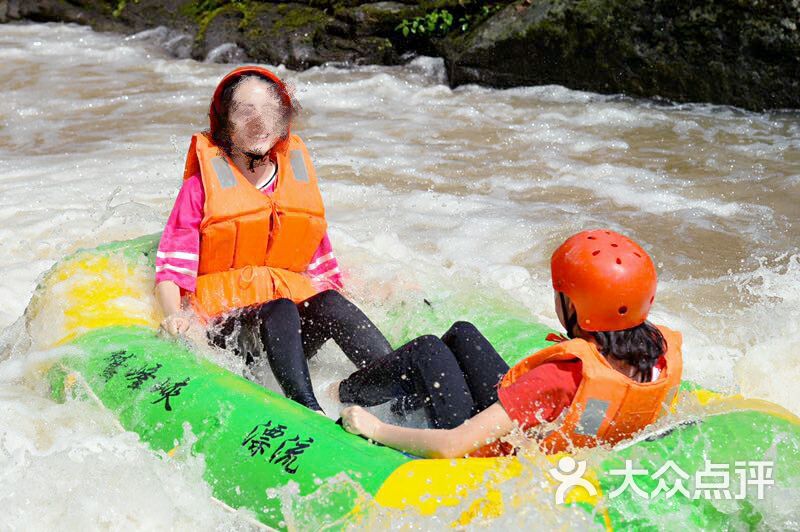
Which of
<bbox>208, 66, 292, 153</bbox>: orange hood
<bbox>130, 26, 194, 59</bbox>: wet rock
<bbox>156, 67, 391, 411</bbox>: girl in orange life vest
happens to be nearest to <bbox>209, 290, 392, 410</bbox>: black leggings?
<bbox>156, 67, 391, 411</bbox>: girl in orange life vest

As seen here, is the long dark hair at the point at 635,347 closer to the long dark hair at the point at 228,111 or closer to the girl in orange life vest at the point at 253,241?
the girl in orange life vest at the point at 253,241

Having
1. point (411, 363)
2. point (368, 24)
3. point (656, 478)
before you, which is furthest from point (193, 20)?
point (656, 478)

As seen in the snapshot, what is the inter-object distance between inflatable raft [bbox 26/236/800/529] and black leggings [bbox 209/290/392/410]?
0.64 ft

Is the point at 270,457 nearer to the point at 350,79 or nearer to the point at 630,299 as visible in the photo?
the point at 630,299

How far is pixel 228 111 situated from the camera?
12.6 ft

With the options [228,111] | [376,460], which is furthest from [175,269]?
[376,460]

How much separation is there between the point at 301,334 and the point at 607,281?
1424 mm

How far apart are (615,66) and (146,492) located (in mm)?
7422

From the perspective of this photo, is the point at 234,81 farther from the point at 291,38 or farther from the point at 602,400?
the point at 291,38

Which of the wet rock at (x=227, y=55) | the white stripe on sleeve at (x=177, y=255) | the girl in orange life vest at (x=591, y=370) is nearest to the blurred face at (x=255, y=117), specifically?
the white stripe on sleeve at (x=177, y=255)

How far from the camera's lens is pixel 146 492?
9.66 feet

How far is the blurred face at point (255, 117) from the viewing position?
3793mm

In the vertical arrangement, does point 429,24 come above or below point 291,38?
above

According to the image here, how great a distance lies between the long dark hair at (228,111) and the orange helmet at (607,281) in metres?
1.61
